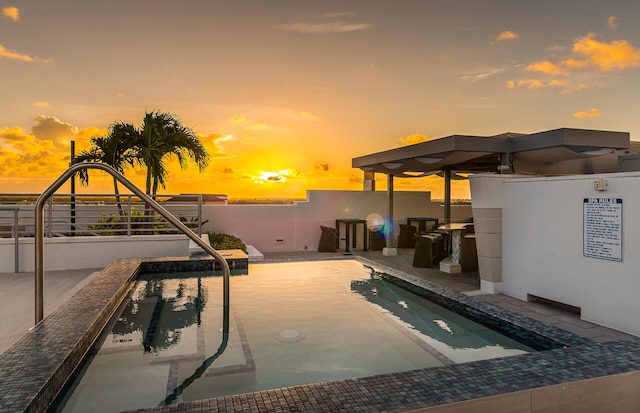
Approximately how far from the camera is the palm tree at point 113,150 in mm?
11000

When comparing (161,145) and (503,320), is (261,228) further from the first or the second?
(503,320)

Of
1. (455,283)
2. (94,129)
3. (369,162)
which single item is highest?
(94,129)

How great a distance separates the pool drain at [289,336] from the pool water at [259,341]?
12 mm

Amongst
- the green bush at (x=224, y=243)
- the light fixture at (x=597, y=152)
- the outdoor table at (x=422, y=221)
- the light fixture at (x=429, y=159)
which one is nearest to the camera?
the light fixture at (x=597, y=152)

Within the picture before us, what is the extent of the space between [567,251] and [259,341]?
4.50 meters

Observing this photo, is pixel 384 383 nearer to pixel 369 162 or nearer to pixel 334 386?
pixel 334 386

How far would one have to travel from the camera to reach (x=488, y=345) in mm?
4164

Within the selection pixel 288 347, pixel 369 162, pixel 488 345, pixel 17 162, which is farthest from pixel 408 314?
pixel 17 162

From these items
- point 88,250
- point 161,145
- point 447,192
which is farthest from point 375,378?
point 447,192

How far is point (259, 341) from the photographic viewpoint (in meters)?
4.33

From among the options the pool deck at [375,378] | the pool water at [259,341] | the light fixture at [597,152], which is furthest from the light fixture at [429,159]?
the pool water at [259,341]

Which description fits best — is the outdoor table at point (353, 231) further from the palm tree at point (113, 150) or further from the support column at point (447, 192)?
the palm tree at point (113, 150)

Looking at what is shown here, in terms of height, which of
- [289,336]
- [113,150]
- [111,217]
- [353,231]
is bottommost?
[289,336]

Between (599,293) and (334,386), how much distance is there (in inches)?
180
